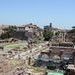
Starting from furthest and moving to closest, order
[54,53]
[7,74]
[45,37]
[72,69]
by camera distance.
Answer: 1. [45,37]
2. [54,53]
3. [7,74]
4. [72,69]

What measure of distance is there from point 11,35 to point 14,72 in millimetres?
33503

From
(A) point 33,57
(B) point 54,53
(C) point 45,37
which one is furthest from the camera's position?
(C) point 45,37

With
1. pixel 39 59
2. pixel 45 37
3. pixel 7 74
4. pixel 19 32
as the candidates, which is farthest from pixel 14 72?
pixel 19 32

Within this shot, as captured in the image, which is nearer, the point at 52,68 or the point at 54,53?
the point at 52,68

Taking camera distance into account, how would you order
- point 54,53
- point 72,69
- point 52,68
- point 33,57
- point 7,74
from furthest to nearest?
point 54,53
point 33,57
point 52,68
point 7,74
point 72,69

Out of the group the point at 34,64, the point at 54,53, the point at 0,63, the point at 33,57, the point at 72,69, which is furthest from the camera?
the point at 54,53

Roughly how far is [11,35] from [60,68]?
97.3 ft

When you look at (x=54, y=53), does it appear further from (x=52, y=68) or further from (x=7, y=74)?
(x=7, y=74)

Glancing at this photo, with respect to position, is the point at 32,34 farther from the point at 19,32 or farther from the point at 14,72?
the point at 14,72

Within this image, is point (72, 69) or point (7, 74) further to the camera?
point (7, 74)

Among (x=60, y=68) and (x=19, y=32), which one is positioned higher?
(x=19, y=32)

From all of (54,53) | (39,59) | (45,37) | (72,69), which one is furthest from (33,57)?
(45,37)

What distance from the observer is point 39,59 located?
22.8 m

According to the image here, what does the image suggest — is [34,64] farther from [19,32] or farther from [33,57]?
[19,32]
